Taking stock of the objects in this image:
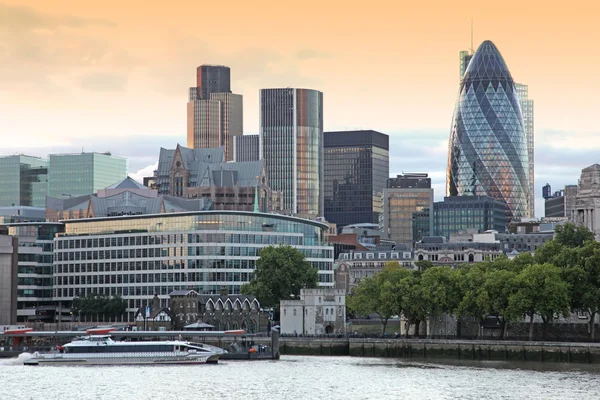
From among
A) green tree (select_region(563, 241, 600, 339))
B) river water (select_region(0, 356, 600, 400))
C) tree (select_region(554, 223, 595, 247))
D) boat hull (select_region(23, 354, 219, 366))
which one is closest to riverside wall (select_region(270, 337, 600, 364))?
river water (select_region(0, 356, 600, 400))

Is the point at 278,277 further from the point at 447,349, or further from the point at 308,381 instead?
the point at 308,381

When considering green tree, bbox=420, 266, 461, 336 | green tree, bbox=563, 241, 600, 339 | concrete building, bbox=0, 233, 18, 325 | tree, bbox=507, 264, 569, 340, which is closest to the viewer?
tree, bbox=507, 264, 569, 340

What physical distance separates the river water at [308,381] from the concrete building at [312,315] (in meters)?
26.6

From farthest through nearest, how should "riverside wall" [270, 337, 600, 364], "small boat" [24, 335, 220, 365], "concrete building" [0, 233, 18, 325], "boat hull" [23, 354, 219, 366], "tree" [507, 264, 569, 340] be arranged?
"concrete building" [0, 233, 18, 325], "tree" [507, 264, 569, 340], "small boat" [24, 335, 220, 365], "boat hull" [23, 354, 219, 366], "riverside wall" [270, 337, 600, 364]

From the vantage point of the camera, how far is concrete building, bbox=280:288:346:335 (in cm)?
17200

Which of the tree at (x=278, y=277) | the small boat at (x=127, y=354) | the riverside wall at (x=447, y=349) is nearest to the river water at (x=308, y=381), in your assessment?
the small boat at (x=127, y=354)

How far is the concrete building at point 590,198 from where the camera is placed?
187 metres

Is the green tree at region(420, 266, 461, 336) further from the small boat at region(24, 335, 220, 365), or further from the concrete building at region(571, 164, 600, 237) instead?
the concrete building at region(571, 164, 600, 237)

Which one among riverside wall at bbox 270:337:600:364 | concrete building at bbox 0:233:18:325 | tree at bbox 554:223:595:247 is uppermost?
tree at bbox 554:223:595:247

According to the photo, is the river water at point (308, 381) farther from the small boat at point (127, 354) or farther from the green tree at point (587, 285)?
the green tree at point (587, 285)

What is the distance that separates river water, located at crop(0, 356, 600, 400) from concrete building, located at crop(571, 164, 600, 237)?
5587 centimetres

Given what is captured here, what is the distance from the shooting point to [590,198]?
620 ft

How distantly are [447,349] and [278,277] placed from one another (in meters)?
47.8

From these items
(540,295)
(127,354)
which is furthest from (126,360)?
(540,295)
